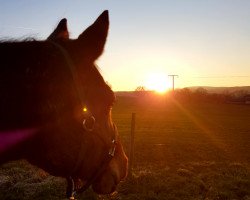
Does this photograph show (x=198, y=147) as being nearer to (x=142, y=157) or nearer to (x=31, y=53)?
(x=142, y=157)

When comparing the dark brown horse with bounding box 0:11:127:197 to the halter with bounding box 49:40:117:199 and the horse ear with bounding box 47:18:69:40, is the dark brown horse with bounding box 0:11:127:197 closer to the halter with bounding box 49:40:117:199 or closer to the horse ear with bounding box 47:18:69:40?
the halter with bounding box 49:40:117:199

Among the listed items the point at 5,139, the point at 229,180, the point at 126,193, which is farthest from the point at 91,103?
the point at 229,180

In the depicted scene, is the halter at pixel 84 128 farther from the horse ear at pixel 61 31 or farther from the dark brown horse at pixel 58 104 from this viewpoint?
the horse ear at pixel 61 31

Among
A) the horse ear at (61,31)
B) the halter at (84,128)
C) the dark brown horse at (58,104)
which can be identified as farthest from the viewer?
the horse ear at (61,31)

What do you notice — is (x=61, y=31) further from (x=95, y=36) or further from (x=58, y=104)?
(x=58, y=104)

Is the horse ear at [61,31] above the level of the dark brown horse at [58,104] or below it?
above

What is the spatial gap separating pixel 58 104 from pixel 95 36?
52 centimetres

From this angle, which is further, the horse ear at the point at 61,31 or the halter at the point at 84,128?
the horse ear at the point at 61,31

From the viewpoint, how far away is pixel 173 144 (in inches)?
A: 774

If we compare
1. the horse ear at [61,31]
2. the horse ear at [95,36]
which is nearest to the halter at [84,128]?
the horse ear at [95,36]

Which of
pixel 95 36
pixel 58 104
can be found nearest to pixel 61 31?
pixel 95 36

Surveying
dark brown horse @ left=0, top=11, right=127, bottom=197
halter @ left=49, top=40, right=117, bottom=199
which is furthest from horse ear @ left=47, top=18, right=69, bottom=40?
halter @ left=49, top=40, right=117, bottom=199

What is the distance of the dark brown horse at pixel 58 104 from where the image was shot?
215cm

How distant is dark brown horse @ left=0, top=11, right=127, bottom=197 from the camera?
2152 millimetres
